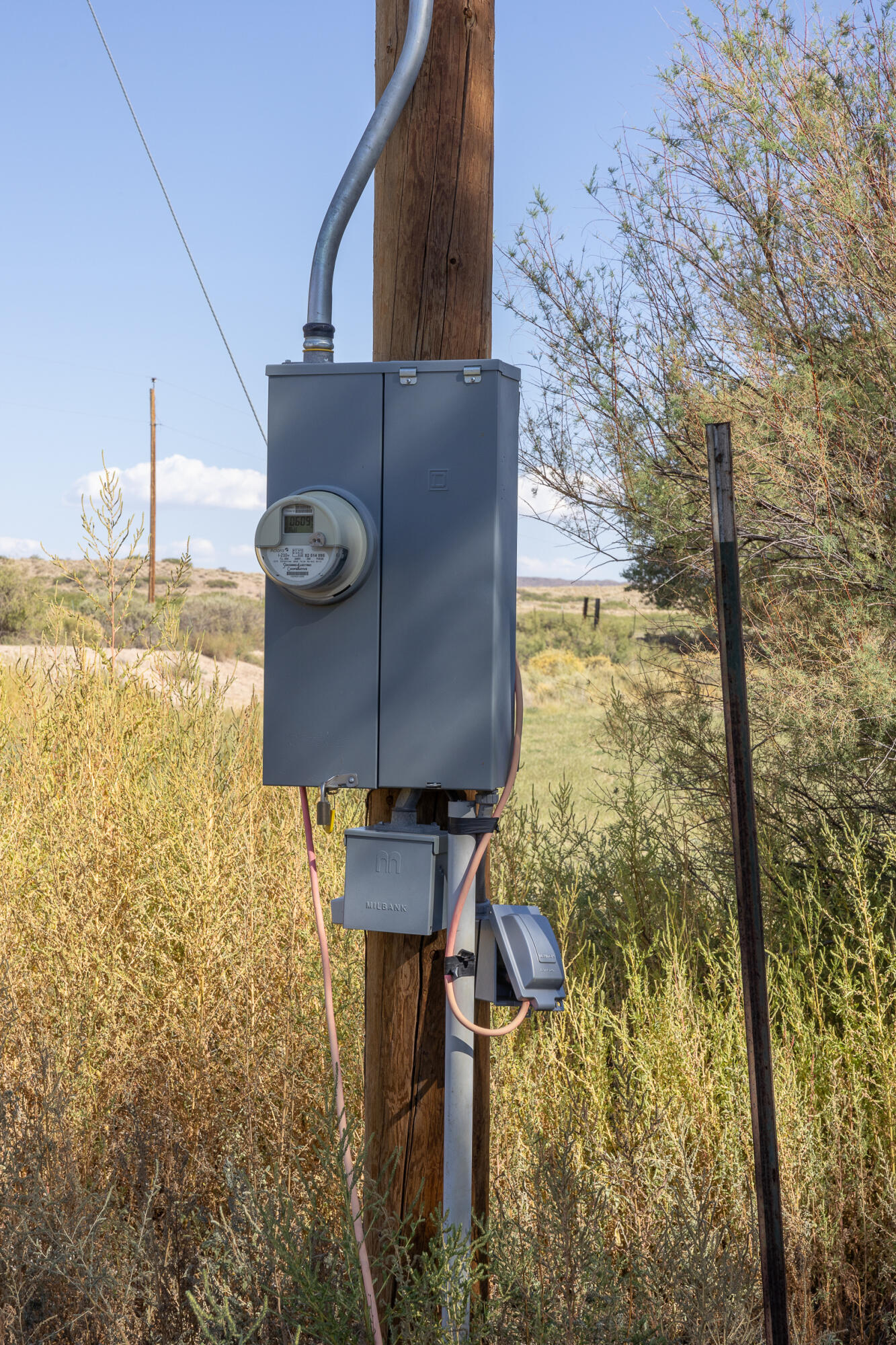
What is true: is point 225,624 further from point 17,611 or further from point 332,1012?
point 332,1012

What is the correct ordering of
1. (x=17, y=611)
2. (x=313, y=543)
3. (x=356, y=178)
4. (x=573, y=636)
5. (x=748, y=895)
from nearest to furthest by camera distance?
(x=748, y=895) < (x=313, y=543) < (x=356, y=178) < (x=17, y=611) < (x=573, y=636)

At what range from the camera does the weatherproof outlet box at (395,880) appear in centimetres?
186

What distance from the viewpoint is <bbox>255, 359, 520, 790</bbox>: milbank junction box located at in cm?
185

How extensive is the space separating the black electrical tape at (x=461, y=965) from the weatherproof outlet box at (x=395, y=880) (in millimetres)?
61

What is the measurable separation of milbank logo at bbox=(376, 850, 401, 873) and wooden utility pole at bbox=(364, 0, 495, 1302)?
0.14 m

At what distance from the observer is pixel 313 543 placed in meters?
1.81

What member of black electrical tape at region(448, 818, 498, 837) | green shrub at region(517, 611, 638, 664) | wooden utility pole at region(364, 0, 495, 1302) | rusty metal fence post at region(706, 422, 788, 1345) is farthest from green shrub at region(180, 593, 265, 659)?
rusty metal fence post at region(706, 422, 788, 1345)

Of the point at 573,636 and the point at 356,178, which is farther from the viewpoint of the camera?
the point at 573,636

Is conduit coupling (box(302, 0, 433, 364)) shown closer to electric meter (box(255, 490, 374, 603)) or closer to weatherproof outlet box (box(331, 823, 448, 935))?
electric meter (box(255, 490, 374, 603))

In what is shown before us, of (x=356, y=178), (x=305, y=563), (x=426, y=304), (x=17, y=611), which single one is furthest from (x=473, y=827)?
(x=17, y=611)

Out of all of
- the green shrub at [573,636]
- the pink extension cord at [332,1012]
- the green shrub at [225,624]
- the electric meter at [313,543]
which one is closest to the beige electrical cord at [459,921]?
the pink extension cord at [332,1012]

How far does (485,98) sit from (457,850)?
4.85 feet

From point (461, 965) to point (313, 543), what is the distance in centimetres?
80

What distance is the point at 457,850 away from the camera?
1.90 m
